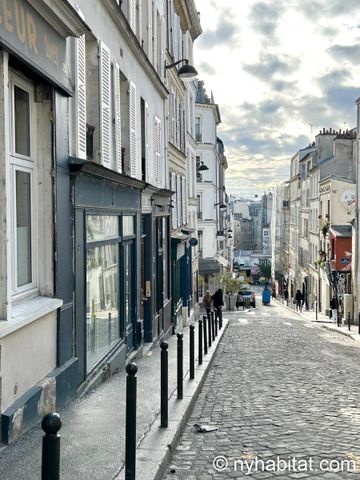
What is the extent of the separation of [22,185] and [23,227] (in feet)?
1.33

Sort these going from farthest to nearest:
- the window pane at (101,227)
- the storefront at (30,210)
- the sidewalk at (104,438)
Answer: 1. the window pane at (101,227)
2. the storefront at (30,210)
3. the sidewalk at (104,438)

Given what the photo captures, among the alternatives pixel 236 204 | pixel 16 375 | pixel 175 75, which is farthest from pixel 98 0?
pixel 236 204

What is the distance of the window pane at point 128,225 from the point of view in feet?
35.7

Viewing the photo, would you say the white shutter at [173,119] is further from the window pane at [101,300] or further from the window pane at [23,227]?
the window pane at [23,227]

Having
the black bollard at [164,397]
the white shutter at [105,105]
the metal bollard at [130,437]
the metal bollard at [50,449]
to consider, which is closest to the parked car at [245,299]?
the white shutter at [105,105]

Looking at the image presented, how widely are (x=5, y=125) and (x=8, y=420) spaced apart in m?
2.39

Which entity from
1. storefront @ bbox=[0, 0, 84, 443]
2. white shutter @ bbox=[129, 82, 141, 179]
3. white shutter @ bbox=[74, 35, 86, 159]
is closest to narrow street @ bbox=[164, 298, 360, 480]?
storefront @ bbox=[0, 0, 84, 443]

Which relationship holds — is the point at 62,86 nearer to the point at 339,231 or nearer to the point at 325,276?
the point at 339,231

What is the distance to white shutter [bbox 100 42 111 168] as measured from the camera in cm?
933

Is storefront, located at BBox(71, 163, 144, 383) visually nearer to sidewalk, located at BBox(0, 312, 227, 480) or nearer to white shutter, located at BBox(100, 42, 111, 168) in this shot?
white shutter, located at BBox(100, 42, 111, 168)

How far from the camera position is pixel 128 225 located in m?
11.3

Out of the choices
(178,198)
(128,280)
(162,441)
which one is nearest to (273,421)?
(162,441)

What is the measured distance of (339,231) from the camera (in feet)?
119

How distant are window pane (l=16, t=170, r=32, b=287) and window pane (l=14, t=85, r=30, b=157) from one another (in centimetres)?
25
